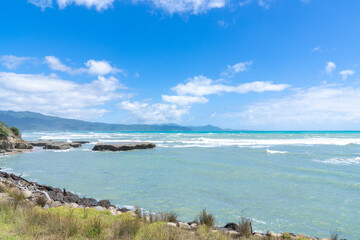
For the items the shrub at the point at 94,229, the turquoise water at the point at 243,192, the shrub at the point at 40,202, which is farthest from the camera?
the turquoise water at the point at 243,192

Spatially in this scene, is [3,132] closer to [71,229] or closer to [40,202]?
[40,202]

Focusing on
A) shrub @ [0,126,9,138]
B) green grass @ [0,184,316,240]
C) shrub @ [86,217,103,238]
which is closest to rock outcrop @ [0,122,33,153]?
shrub @ [0,126,9,138]

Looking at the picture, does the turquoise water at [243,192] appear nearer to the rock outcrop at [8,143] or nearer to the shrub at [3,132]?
the rock outcrop at [8,143]

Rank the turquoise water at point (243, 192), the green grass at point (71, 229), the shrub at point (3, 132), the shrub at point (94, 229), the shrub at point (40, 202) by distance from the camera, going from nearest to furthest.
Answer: the green grass at point (71, 229) < the shrub at point (94, 229) < the shrub at point (40, 202) < the turquoise water at point (243, 192) < the shrub at point (3, 132)

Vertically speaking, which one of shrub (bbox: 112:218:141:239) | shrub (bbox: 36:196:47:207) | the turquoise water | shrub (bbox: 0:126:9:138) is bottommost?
the turquoise water

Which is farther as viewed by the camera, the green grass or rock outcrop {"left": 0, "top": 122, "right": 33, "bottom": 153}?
rock outcrop {"left": 0, "top": 122, "right": 33, "bottom": 153}

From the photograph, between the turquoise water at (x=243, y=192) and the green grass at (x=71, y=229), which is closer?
the green grass at (x=71, y=229)

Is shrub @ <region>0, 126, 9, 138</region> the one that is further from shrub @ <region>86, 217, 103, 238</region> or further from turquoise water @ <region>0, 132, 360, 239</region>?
shrub @ <region>86, 217, 103, 238</region>

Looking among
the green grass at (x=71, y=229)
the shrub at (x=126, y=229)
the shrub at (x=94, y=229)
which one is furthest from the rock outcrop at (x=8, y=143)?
the shrub at (x=126, y=229)

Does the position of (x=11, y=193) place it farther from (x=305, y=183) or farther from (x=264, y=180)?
(x=305, y=183)

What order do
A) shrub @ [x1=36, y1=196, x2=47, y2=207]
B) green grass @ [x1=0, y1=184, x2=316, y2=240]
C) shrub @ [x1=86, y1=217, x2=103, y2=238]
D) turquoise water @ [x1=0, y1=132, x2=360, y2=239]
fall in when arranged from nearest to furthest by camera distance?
green grass @ [x1=0, y1=184, x2=316, y2=240] < shrub @ [x1=86, y1=217, x2=103, y2=238] < shrub @ [x1=36, y1=196, x2=47, y2=207] < turquoise water @ [x1=0, y1=132, x2=360, y2=239]

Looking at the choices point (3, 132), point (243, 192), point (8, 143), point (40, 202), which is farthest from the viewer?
point (8, 143)

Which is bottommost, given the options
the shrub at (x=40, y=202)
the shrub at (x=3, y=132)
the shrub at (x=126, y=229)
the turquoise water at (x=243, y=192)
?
the turquoise water at (x=243, y=192)

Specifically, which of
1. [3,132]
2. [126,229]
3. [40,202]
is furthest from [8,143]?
[126,229]
